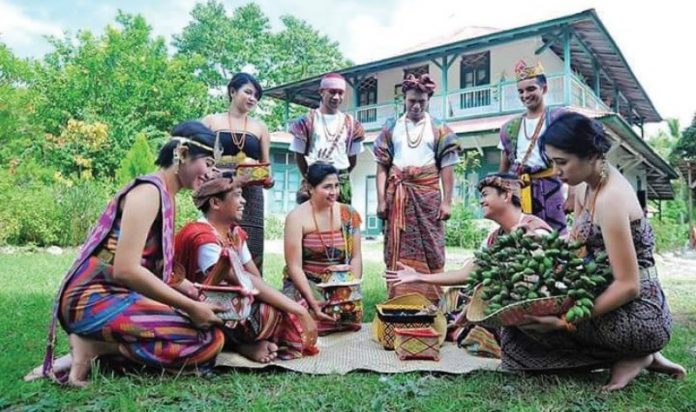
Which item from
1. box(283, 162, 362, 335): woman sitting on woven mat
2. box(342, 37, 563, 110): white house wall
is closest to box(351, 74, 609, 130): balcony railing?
box(342, 37, 563, 110): white house wall

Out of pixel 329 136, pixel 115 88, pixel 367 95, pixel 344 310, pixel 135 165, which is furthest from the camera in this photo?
pixel 115 88

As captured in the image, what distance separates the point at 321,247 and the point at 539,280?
1.76m

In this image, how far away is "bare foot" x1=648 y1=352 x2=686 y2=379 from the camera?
2443 mm

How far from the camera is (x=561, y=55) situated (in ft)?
49.3

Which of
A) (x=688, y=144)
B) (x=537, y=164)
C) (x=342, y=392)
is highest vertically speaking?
(x=688, y=144)

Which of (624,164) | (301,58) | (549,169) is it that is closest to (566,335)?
(549,169)

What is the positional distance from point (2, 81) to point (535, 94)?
18.1m

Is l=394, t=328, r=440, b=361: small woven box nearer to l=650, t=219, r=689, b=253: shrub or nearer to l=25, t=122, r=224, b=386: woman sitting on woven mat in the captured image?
l=25, t=122, r=224, b=386: woman sitting on woven mat

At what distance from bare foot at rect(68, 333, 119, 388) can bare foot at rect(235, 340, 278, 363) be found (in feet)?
2.06

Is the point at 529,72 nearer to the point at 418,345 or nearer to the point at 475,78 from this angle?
the point at 418,345

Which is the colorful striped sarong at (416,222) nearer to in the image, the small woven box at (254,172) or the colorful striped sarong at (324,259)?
the colorful striped sarong at (324,259)

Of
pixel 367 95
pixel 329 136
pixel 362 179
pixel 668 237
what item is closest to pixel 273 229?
pixel 362 179

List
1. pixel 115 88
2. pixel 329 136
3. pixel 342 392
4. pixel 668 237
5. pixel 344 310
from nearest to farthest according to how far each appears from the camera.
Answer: pixel 342 392 → pixel 344 310 → pixel 329 136 → pixel 668 237 → pixel 115 88

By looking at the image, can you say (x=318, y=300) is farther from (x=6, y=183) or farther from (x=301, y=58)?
(x=301, y=58)
